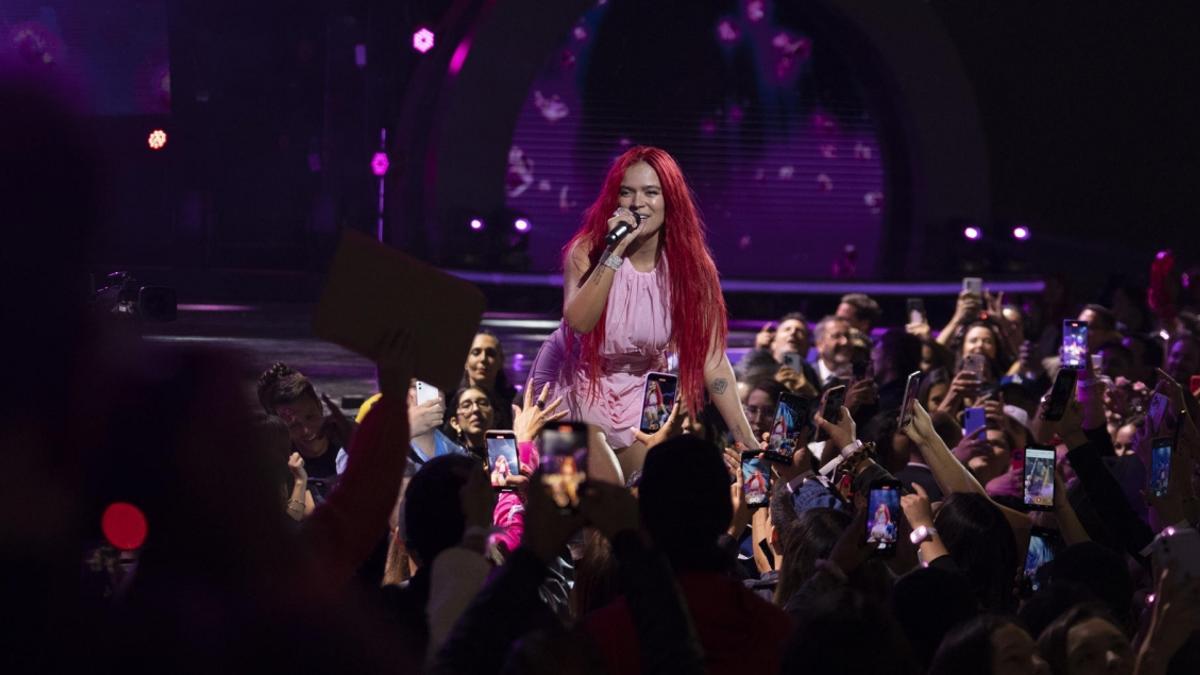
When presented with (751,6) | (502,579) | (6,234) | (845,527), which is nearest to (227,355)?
(6,234)

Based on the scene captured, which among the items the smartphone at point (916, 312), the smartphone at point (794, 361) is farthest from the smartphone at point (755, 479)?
the smartphone at point (916, 312)

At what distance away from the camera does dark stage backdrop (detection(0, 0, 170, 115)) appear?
9922 millimetres

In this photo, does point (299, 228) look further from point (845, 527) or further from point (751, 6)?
point (845, 527)

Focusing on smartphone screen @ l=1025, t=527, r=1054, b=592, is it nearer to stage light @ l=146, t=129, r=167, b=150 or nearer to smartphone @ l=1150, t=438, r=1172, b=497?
smartphone @ l=1150, t=438, r=1172, b=497

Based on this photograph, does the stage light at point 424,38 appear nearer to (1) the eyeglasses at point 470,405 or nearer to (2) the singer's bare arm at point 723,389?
(1) the eyeglasses at point 470,405

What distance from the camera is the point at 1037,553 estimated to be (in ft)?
13.0

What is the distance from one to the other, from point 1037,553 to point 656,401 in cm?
136

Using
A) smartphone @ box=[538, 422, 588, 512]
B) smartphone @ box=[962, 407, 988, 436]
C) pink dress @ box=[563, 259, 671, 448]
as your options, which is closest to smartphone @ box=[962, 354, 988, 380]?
smartphone @ box=[962, 407, 988, 436]

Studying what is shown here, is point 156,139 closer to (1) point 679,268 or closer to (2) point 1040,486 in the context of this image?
(1) point 679,268

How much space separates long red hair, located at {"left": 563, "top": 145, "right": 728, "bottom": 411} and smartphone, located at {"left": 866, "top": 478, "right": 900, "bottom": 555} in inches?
66.7

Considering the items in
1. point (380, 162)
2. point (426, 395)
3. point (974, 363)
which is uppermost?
point (380, 162)

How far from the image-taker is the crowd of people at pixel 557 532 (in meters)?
1.20

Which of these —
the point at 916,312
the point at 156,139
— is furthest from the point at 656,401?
the point at 156,139

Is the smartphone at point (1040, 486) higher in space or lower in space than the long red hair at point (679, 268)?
lower
